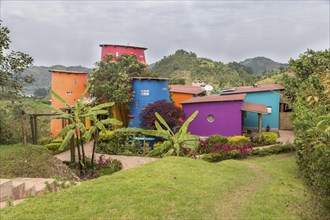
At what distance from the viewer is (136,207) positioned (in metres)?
7.05

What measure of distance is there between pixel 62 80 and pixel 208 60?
2417 inches

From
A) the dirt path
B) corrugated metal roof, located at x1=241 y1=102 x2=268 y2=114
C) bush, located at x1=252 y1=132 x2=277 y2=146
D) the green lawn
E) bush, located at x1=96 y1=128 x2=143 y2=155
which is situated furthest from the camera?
corrugated metal roof, located at x1=241 y1=102 x2=268 y2=114

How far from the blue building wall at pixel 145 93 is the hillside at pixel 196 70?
37.0 m

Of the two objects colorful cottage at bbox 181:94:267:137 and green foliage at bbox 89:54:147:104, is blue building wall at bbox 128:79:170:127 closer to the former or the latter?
green foliage at bbox 89:54:147:104

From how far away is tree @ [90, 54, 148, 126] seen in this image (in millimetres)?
25031

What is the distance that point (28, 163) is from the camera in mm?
12656

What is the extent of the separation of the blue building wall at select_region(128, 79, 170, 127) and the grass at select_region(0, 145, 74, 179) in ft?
40.7

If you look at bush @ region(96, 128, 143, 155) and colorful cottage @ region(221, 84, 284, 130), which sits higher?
colorful cottage @ region(221, 84, 284, 130)

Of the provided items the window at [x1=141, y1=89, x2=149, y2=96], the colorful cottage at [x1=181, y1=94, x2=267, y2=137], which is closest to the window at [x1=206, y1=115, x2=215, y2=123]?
the colorful cottage at [x1=181, y1=94, x2=267, y2=137]

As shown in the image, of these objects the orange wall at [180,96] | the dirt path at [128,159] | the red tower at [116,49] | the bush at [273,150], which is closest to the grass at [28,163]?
the dirt path at [128,159]

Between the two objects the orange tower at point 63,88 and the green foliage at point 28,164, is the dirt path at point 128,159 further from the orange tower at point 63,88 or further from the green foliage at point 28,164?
the orange tower at point 63,88

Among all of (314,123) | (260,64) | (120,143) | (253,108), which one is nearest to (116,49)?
(120,143)

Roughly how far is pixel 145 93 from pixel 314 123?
678 inches

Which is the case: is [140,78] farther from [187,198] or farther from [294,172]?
[187,198]
